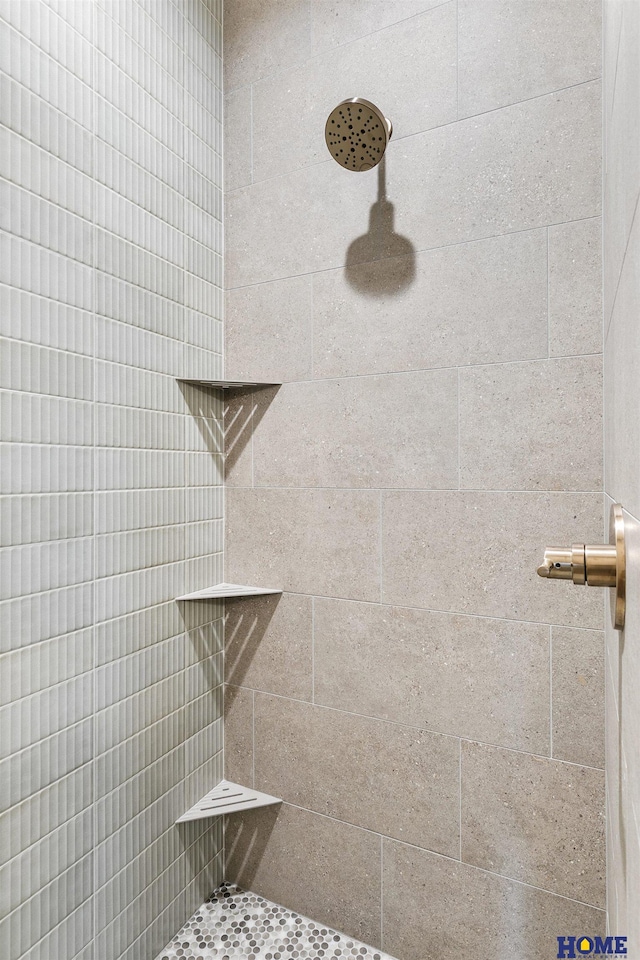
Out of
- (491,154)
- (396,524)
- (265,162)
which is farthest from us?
(265,162)

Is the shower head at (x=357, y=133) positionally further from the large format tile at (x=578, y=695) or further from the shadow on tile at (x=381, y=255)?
the large format tile at (x=578, y=695)

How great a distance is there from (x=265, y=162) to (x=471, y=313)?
0.69 metres

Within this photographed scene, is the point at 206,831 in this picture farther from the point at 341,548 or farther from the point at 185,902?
the point at 341,548

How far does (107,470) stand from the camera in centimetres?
115

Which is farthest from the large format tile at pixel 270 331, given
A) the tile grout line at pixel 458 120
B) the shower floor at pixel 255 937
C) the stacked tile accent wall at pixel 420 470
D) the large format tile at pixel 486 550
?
the shower floor at pixel 255 937

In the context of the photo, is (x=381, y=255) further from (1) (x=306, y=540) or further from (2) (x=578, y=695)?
(2) (x=578, y=695)

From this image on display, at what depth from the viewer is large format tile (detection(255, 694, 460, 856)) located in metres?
1.23

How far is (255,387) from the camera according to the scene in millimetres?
1472

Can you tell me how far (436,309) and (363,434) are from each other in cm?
31

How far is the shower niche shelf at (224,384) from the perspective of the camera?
53.2 inches

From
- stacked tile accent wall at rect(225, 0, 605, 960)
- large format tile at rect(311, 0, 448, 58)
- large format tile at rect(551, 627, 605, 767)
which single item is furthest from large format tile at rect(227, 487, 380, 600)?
large format tile at rect(311, 0, 448, 58)

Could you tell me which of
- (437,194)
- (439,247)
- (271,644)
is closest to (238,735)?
(271,644)

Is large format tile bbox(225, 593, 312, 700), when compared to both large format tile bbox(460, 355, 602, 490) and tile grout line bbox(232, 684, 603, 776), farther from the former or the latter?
large format tile bbox(460, 355, 602, 490)

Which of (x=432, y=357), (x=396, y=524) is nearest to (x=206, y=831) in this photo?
(x=396, y=524)
